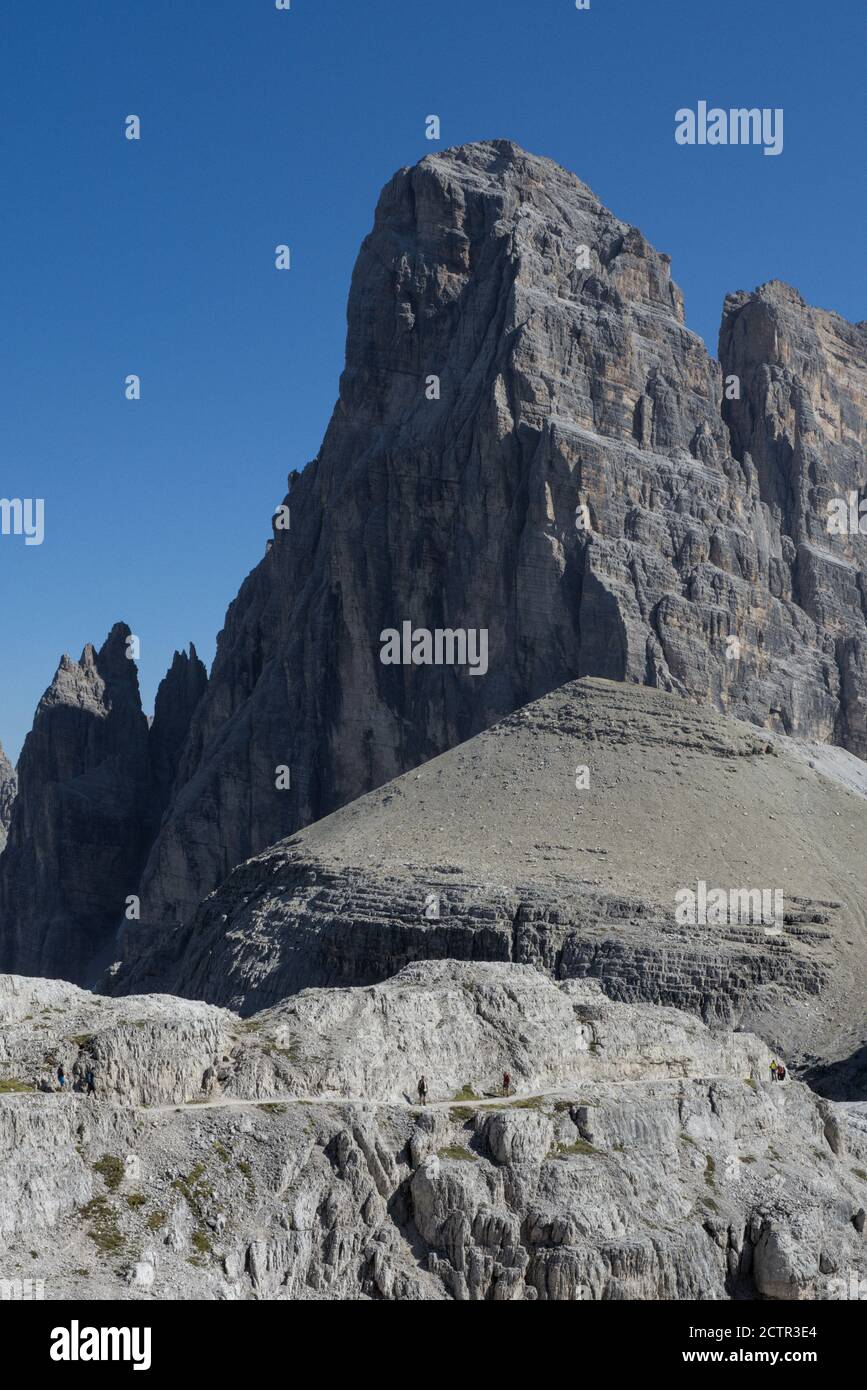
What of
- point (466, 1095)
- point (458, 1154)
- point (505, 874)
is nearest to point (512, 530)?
point (505, 874)

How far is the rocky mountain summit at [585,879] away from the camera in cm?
10200

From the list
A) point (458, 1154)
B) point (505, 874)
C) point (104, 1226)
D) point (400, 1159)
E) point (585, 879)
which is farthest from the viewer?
point (505, 874)

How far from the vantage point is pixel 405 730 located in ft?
555

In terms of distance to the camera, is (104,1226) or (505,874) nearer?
(104,1226)

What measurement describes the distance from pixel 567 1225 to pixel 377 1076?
596 centimetres

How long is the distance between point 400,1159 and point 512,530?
127 m

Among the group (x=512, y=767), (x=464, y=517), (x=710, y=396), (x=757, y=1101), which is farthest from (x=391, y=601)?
(x=757, y=1101)

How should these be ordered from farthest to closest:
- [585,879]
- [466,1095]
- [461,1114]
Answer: [585,879], [466,1095], [461,1114]

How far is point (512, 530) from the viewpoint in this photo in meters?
162

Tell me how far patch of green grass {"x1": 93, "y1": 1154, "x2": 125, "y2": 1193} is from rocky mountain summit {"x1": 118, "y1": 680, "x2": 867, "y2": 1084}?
67441mm

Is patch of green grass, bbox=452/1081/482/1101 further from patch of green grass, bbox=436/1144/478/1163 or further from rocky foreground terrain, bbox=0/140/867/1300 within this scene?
patch of green grass, bbox=436/1144/478/1163

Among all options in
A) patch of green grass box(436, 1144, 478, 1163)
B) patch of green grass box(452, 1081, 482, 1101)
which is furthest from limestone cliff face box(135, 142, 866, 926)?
patch of green grass box(436, 1144, 478, 1163)

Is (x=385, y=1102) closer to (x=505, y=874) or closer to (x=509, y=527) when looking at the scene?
(x=505, y=874)
